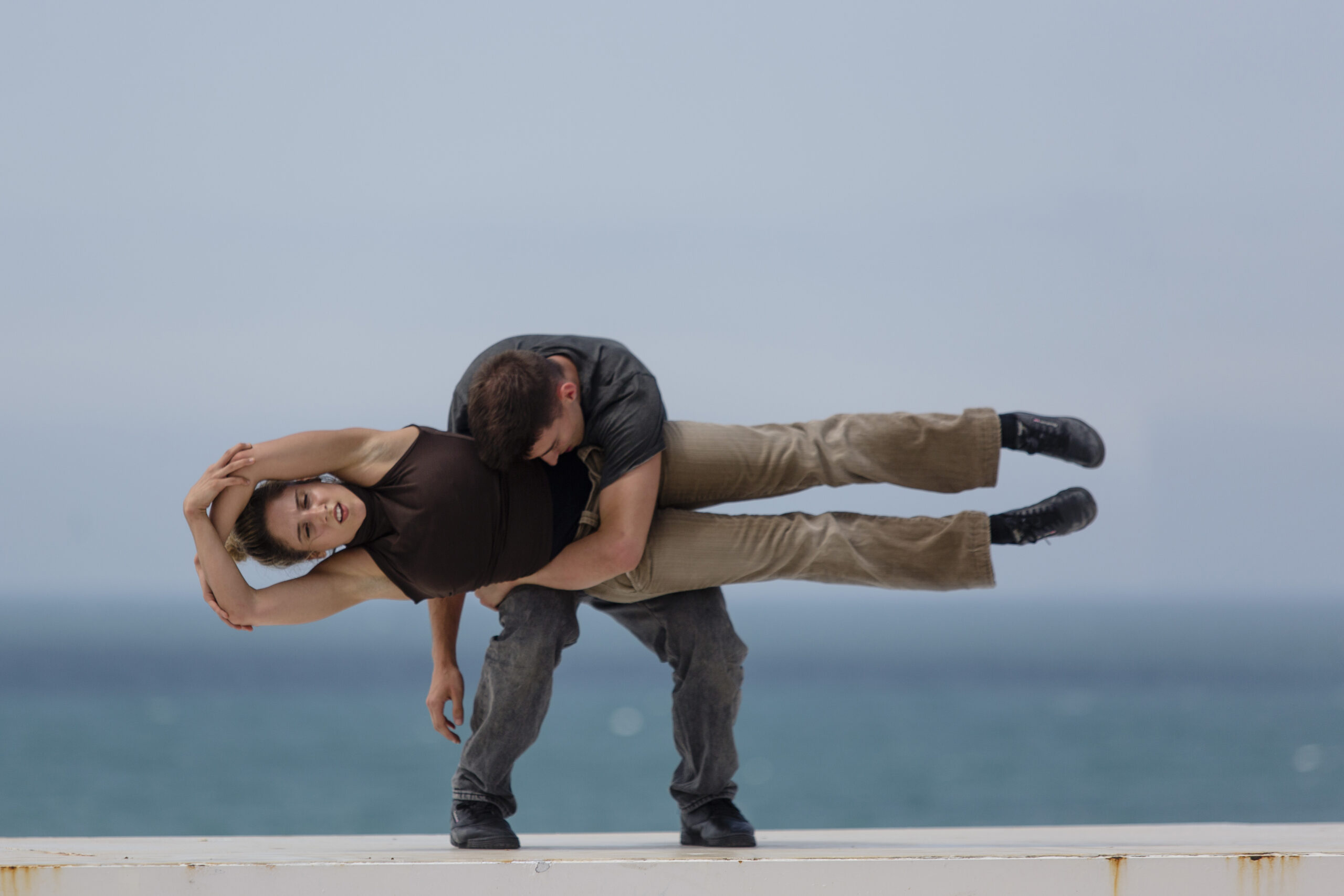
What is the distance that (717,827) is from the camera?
9.34ft

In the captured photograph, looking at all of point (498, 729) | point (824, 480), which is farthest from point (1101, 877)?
point (498, 729)

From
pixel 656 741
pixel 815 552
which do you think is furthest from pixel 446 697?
pixel 656 741

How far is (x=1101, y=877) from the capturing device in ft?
6.70

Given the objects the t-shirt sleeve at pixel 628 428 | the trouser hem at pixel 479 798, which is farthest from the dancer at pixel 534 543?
the t-shirt sleeve at pixel 628 428

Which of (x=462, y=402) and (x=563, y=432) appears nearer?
(x=563, y=432)

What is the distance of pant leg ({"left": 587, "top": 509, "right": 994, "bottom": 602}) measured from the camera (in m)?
2.89

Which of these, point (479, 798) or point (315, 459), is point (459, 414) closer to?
point (315, 459)

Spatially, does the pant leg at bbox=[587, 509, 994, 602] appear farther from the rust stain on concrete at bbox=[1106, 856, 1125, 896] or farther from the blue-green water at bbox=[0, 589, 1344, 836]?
the blue-green water at bbox=[0, 589, 1344, 836]

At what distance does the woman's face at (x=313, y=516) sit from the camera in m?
2.54

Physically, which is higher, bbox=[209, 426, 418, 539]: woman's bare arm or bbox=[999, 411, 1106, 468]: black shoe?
bbox=[999, 411, 1106, 468]: black shoe

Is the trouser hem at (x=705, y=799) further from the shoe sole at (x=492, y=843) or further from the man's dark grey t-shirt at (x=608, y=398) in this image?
the man's dark grey t-shirt at (x=608, y=398)

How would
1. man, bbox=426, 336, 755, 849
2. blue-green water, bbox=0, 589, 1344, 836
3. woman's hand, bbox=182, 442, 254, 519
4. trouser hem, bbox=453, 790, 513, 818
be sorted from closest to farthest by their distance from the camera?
woman's hand, bbox=182, 442, 254, 519
man, bbox=426, 336, 755, 849
trouser hem, bbox=453, 790, 513, 818
blue-green water, bbox=0, 589, 1344, 836

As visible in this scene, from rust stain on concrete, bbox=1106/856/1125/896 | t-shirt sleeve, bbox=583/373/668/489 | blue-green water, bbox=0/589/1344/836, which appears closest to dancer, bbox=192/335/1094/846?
t-shirt sleeve, bbox=583/373/668/489

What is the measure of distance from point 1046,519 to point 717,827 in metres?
1.18
